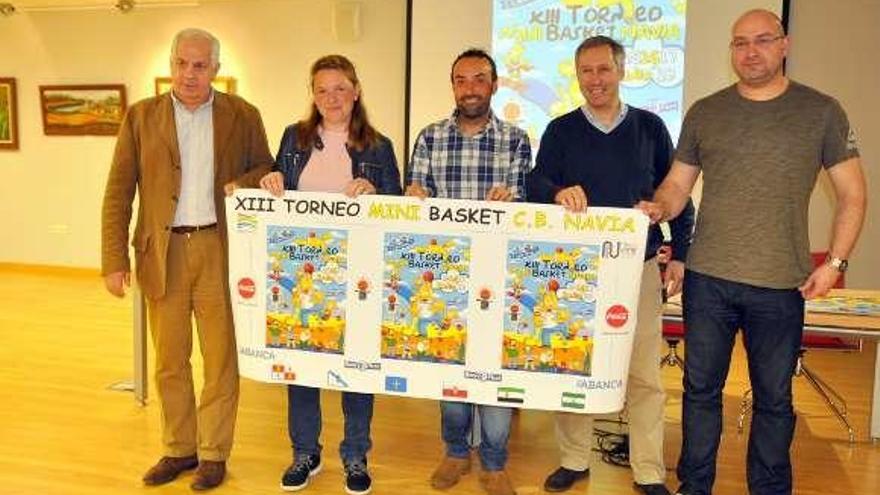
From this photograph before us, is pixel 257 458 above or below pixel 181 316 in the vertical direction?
below

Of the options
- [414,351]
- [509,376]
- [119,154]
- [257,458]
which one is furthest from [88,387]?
[509,376]

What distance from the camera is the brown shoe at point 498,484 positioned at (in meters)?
2.80

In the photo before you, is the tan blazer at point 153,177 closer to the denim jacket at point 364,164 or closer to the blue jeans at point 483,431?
the denim jacket at point 364,164

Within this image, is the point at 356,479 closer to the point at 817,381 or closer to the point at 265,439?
the point at 265,439

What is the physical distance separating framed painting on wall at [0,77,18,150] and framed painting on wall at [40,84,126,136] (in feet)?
1.16

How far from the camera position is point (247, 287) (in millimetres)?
2674

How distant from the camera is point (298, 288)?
2646mm

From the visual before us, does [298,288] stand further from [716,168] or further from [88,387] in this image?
[88,387]

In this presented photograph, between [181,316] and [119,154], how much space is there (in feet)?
2.08

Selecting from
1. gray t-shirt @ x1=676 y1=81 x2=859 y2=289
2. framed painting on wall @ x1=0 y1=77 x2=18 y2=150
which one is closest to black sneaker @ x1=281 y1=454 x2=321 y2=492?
gray t-shirt @ x1=676 y1=81 x2=859 y2=289

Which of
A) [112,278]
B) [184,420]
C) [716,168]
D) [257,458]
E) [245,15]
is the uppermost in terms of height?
[245,15]

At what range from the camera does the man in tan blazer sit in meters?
2.72

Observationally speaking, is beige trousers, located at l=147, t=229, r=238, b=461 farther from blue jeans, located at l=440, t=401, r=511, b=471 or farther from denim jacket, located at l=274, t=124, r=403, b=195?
blue jeans, located at l=440, t=401, r=511, b=471

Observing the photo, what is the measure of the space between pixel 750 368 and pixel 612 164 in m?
0.83
